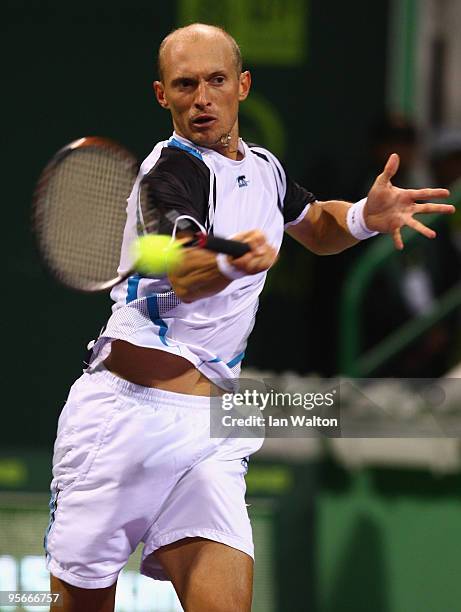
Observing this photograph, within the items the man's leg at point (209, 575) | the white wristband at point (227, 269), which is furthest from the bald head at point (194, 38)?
the man's leg at point (209, 575)

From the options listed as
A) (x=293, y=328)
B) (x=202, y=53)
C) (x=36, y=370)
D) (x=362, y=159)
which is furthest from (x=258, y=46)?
(x=202, y=53)

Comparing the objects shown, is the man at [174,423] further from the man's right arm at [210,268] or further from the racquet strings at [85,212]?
the man's right arm at [210,268]

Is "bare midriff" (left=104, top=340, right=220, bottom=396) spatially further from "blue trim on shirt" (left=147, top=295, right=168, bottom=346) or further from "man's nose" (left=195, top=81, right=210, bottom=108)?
"man's nose" (left=195, top=81, right=210, bottom=108)

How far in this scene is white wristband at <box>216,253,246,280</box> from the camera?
3672 millimetres

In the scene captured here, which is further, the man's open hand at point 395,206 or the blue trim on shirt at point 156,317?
the man's open hand at point 395,206

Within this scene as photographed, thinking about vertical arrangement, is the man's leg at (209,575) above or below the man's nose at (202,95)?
below

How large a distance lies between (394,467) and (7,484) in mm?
2028

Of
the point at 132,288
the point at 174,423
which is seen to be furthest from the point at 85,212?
the point at 174,423

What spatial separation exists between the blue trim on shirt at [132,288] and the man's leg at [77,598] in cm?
89

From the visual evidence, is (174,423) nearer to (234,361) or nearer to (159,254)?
(234,361)

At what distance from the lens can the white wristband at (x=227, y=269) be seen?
12.0 ft

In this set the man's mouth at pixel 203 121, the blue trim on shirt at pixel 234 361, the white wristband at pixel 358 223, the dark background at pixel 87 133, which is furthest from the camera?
the dark background at pixel 87 133

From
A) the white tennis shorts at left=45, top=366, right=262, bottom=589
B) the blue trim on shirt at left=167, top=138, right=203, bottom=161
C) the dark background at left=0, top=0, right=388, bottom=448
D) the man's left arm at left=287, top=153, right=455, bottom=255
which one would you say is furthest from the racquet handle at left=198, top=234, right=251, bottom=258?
the dark background at left=0, top=0, right=388, bottom=448

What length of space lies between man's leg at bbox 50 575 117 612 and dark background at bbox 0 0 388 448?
13.8 feet
